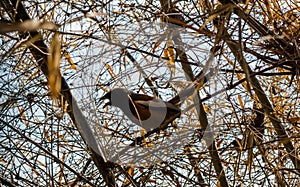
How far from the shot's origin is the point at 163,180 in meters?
1.36

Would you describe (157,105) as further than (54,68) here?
Yes

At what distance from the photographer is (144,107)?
119 centimetres

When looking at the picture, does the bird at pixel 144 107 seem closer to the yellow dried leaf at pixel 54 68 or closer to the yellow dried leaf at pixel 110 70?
the yellow dried leaf at pixel 110 70

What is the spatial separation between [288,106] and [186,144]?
0.31 m

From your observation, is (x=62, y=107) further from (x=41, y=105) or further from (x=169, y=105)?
(x=169, y=105)

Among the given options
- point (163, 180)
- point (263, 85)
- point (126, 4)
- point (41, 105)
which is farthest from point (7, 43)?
point (263, 85)

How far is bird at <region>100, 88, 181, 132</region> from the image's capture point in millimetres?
1173

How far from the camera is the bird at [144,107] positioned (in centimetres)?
117

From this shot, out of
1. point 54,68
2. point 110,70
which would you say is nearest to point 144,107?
point 110,70

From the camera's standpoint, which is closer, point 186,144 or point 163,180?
point 186,144

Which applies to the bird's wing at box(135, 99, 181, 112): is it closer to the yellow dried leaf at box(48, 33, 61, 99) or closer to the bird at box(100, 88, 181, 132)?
the bird at box(100, 88, 181, 132)

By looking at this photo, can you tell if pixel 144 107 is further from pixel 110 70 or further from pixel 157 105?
pixel 110 70

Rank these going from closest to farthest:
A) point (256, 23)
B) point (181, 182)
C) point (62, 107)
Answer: point (256, 23) → point (62, 107) → point (181, 182)

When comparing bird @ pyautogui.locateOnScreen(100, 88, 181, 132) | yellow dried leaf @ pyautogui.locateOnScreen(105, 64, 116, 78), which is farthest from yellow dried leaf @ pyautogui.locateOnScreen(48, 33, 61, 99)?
yellow dried leaf @ pyautogui.locateOnScreen(105, 64, 116, 78)
